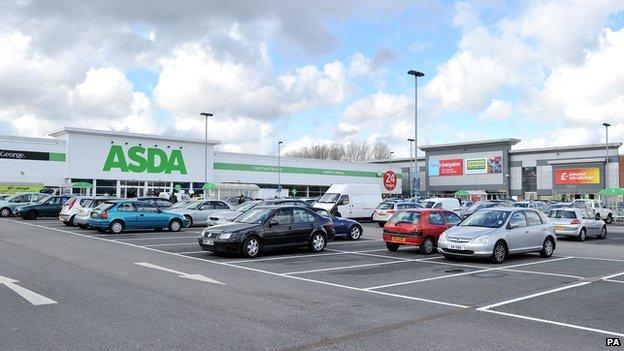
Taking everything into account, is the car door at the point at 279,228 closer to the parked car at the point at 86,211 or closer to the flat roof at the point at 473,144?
the parked car at the point at 86,211

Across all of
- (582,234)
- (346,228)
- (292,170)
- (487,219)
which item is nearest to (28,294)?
(487,219)

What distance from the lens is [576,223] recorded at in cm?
2386

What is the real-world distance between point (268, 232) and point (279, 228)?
1.57 feet

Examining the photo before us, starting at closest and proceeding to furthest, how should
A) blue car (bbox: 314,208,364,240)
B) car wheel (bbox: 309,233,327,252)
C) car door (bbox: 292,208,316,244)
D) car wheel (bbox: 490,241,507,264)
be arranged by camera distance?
car wheel (bbox: 490,241,507,264) < car door (bbox: 292,208,316,244) < car wheel (bbox: 309,233,327,252) < blue car (bbox: 314,208,364,240)

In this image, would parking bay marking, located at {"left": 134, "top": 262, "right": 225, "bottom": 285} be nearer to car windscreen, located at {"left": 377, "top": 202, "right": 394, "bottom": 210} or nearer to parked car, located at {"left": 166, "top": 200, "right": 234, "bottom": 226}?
parked car, located at {"left": 166, "top": 200, "right": 234, "bottom": 226}

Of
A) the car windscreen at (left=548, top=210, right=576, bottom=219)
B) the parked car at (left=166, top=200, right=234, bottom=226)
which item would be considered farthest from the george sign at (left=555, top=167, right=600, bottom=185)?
the parked car at (left=166, top=200, right=234, bottom=226)

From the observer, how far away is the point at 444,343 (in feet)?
21.2

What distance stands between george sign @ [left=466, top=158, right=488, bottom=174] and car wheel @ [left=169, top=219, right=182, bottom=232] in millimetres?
61752

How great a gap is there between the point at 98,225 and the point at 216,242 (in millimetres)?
9911

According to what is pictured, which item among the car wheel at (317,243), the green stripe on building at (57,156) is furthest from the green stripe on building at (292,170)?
the car wheel at (317,243)

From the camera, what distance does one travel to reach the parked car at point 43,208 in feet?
104

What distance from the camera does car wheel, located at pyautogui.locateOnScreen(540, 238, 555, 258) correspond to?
16078 millimetres

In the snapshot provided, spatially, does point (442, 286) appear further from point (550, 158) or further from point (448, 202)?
point (550, 158)

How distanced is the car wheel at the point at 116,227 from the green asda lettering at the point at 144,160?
118ft
